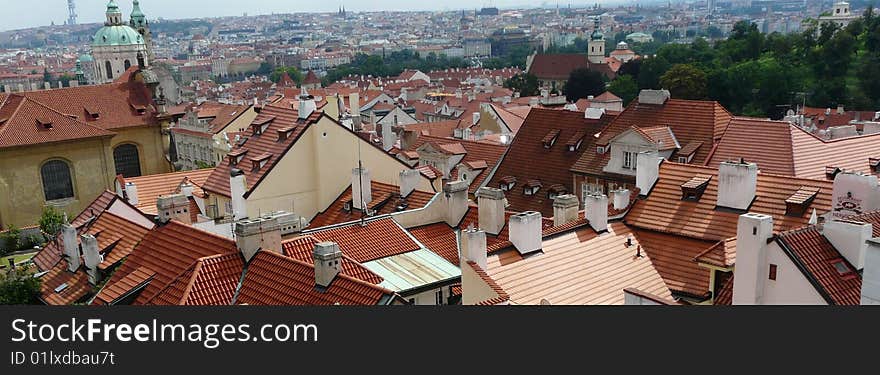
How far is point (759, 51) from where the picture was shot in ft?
375

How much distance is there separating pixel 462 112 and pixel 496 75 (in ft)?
322

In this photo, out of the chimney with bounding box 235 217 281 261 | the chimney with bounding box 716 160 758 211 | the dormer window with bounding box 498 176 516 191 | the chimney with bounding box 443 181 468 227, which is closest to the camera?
the chimney with bounding box 235 217 281 261

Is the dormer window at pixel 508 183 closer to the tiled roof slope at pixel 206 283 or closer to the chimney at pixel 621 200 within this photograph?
the chimney at pixel 621 200

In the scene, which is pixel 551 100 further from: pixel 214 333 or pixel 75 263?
pixel 214 333

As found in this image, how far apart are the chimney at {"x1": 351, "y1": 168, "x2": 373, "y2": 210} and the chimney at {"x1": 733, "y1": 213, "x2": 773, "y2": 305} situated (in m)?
15.6

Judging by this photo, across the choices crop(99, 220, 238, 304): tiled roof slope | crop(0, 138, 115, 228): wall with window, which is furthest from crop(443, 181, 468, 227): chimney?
crop(0, 138, 115, 228): wall with window

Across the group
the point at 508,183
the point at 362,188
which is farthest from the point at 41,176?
the point at 508,183

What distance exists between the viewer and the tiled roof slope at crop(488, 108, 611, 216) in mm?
37219

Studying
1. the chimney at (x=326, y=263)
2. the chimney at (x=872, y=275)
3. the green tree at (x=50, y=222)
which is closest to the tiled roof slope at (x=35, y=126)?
the green tree at (x=50, y=222)

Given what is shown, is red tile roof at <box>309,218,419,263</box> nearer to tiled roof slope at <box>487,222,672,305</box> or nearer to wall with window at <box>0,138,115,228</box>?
tiled roof slope at <box>487,222,672,305</box>

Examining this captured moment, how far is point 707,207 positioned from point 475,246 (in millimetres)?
8531

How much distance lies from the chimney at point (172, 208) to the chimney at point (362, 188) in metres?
6.62

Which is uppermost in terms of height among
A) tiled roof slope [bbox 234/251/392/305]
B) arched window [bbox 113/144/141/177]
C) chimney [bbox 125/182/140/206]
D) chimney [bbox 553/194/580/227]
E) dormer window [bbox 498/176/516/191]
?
chimney [bbox 553/194/580/227]

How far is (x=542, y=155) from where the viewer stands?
39094mm
